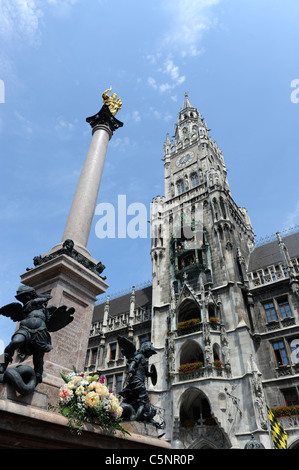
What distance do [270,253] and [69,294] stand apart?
2665cm

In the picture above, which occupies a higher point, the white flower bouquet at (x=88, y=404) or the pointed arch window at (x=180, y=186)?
the pointed arch window at (x=180, y=186)

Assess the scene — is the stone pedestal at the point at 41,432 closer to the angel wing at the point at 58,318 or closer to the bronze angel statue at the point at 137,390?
the bronze angel statue at the point at 137,390

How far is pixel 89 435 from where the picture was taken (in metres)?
4.51

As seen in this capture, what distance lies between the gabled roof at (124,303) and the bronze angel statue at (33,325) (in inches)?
1043

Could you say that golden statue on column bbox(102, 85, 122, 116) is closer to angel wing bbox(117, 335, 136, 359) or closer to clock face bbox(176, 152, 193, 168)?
angel wing bbox(117, 335, 136, 359)

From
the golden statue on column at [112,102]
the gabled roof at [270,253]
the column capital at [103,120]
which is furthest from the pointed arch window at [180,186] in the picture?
the column capital at [103,120]

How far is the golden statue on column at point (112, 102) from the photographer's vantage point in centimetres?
1337

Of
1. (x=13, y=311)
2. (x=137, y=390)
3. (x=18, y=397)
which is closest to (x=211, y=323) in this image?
(x=137, y=390)

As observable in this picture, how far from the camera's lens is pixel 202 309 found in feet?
78.6

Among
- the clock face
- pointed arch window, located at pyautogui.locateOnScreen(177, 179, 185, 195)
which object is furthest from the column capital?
the clock face

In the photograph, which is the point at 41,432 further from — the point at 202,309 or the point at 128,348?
the point at 202,309

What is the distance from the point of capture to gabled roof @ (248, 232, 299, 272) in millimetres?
28234
